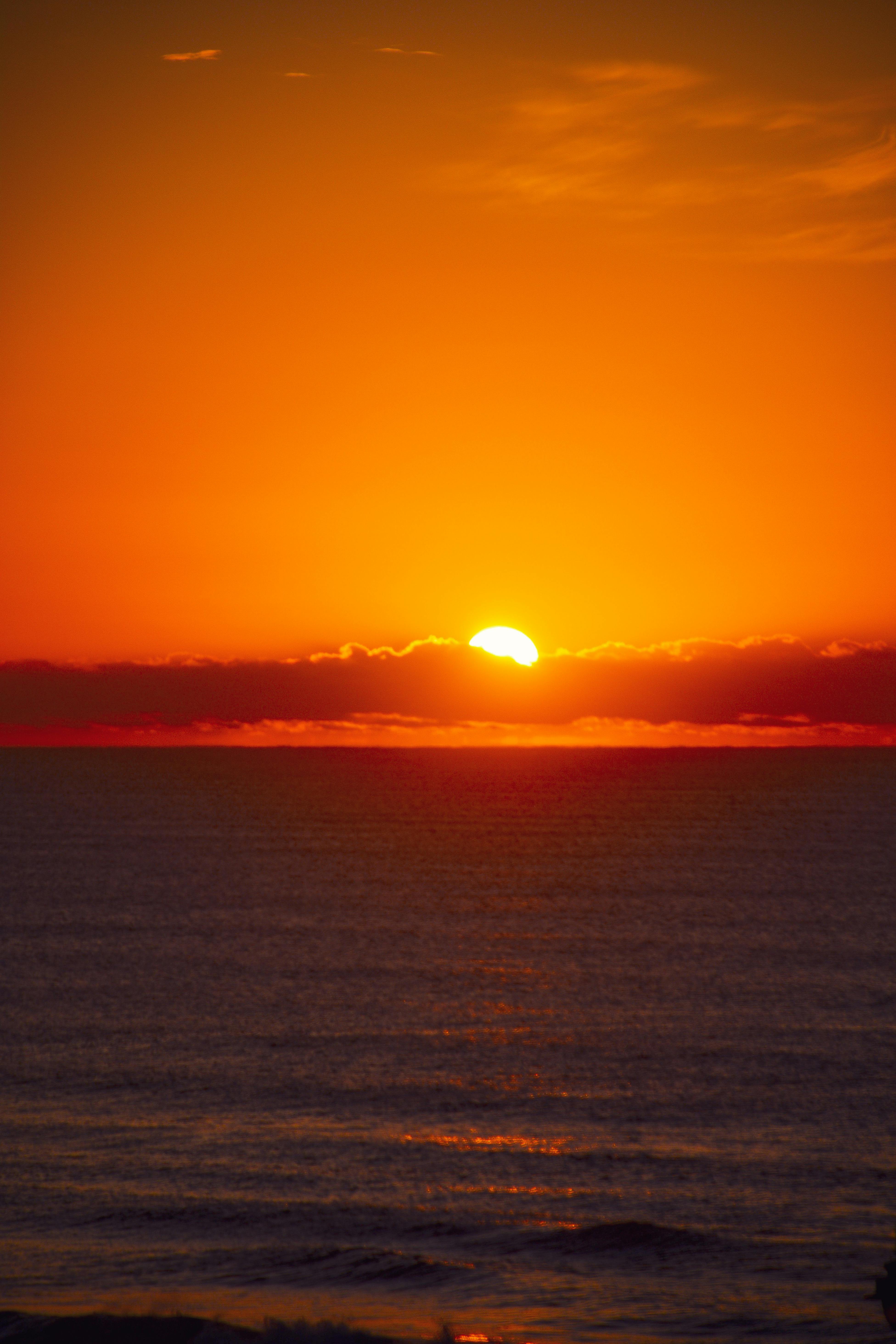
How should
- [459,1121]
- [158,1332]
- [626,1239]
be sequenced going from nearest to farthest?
[158,1332] → [626,1239] → [459,1121]

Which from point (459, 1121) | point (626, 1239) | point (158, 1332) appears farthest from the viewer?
point (459, 1121)

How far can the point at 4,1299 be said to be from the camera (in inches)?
936

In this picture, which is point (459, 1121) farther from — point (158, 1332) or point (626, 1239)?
point (158, 1332)

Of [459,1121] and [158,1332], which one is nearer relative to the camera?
[158,1332]

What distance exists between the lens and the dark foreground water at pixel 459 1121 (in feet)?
83.9

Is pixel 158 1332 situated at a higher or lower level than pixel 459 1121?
higher

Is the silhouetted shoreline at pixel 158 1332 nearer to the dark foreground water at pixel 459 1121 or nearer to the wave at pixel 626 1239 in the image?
the dark foreground water at pixel 459 1121

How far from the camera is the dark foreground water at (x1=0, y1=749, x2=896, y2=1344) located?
2556cm

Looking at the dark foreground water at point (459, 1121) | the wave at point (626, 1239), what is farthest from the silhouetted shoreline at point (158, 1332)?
the wave at point (626, 1239)

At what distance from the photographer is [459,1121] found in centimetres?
3812

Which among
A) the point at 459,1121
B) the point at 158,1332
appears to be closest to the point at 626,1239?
the point at 459,1121

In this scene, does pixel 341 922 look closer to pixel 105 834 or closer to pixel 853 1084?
pixel 853 1084

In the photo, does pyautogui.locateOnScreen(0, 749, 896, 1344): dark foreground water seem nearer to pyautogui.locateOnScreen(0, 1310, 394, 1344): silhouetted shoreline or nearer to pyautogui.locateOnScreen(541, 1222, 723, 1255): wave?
pyautogui.locateOnScreen(541, 1222, 723, 1255): wave

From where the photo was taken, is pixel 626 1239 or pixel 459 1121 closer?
pixel 626 1239
